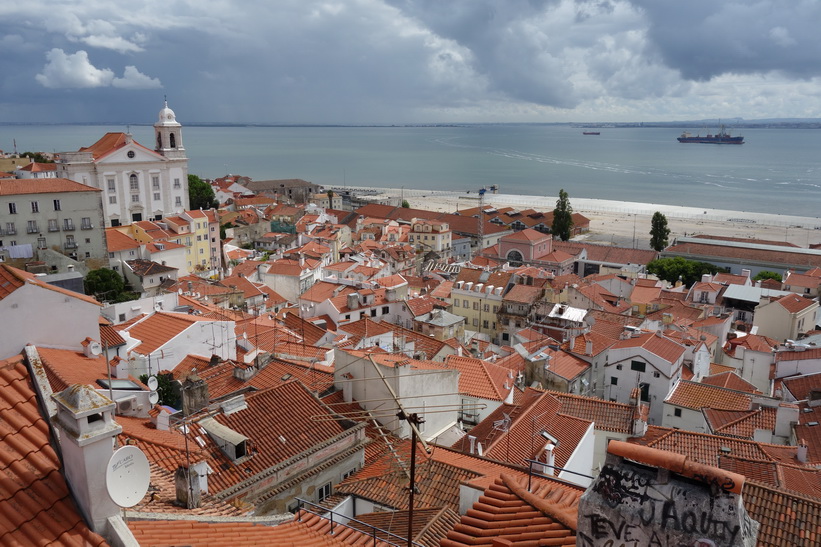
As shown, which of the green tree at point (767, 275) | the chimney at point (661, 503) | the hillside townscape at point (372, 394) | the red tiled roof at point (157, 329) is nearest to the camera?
the chimney at point (661, 503)

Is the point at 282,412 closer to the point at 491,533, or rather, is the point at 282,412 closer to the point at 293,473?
the point at 293,473

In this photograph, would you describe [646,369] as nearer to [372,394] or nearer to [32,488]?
[372,394]

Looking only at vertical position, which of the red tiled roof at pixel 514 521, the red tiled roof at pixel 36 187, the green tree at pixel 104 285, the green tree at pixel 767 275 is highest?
the red tiled roof at pixel 36 187

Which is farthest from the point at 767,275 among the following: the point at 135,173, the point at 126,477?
the point at 126,477

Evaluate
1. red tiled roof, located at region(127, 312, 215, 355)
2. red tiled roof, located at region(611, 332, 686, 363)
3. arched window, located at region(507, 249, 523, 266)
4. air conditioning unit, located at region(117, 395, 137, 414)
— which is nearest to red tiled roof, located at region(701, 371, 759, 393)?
red tiled roof, located at region(611, 332, 686, 363)

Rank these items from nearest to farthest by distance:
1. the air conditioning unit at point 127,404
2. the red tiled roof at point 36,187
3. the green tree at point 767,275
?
the air conditioning unit at point 127,404
the red tiled roof at point 36,187
the green tree at point 767,275

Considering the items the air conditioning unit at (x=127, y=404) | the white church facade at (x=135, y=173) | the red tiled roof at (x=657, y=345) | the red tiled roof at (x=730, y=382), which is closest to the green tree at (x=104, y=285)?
the white church facade at (x=135, y=173)

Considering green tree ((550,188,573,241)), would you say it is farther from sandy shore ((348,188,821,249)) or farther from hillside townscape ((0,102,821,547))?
hillside townscape ((0,102,821,547))

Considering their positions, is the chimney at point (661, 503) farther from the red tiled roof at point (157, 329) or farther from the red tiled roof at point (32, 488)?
the red tiled roof at point (157, 329)
